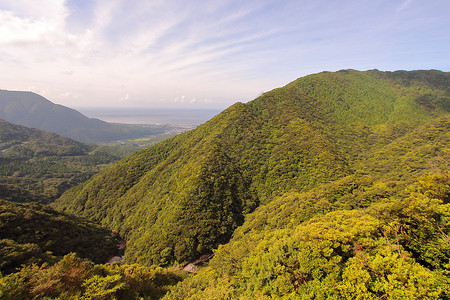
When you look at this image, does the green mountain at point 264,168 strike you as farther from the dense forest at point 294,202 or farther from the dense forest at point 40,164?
the dense forest at point 40,164

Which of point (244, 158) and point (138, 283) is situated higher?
point (244, 158)

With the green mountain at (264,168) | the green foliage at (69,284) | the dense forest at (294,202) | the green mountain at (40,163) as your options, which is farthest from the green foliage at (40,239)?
the green mountain at (40,163)

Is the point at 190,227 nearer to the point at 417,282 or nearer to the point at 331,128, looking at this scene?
the point at 417,282

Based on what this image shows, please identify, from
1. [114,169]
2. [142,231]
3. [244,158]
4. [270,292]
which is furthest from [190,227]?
[114,169]

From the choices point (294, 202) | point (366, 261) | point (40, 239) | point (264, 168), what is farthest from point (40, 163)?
point (366, 261)

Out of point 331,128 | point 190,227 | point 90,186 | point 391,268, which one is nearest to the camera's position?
point 391,268

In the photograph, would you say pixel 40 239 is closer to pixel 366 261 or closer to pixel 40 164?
pixel 366 261
